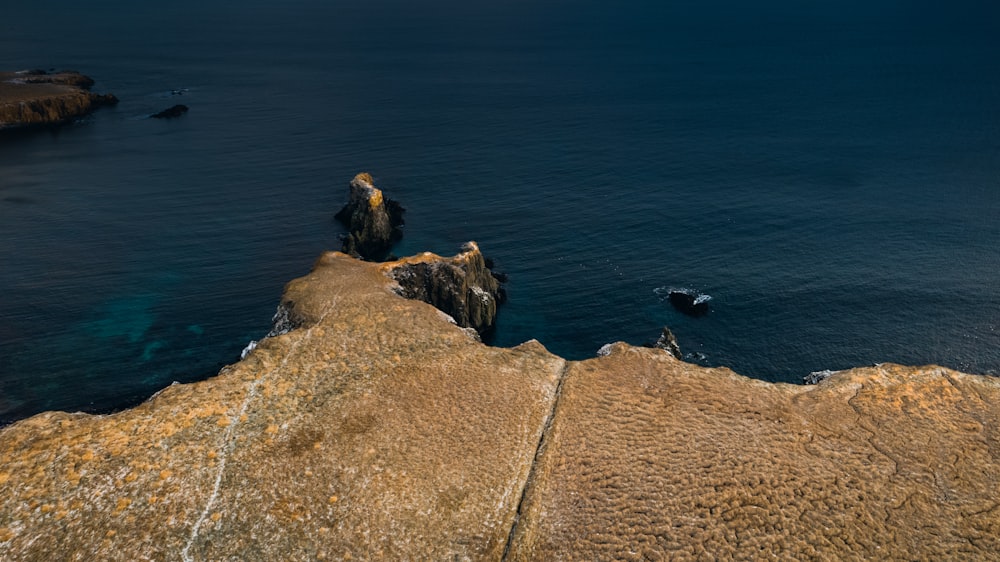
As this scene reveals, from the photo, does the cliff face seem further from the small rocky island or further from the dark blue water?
the dark blue water

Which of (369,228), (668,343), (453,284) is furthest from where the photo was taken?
(369,228)

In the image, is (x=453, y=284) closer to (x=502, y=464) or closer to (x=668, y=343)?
(x=668, y=343)

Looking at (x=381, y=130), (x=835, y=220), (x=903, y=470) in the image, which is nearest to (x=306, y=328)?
(x=903, y=470)

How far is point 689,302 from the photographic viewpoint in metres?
80.4

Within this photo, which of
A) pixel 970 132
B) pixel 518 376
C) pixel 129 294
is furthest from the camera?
pixel 970 132

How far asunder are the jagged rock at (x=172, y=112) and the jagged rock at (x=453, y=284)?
115m

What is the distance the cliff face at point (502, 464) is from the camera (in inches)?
1437

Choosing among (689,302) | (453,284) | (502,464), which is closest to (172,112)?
(453,284)

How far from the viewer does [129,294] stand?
80750 mm

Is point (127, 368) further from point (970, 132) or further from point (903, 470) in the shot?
point (970, 132)

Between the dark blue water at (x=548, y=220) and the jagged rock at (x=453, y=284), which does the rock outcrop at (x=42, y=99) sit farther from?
the jagged rock at (x=453, y=284)

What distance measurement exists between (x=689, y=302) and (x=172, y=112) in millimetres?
134720

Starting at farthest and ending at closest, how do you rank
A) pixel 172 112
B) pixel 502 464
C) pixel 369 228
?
pixel 172 112
pixel 369 228
pixel 502 464

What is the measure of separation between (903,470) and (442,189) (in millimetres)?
86363
